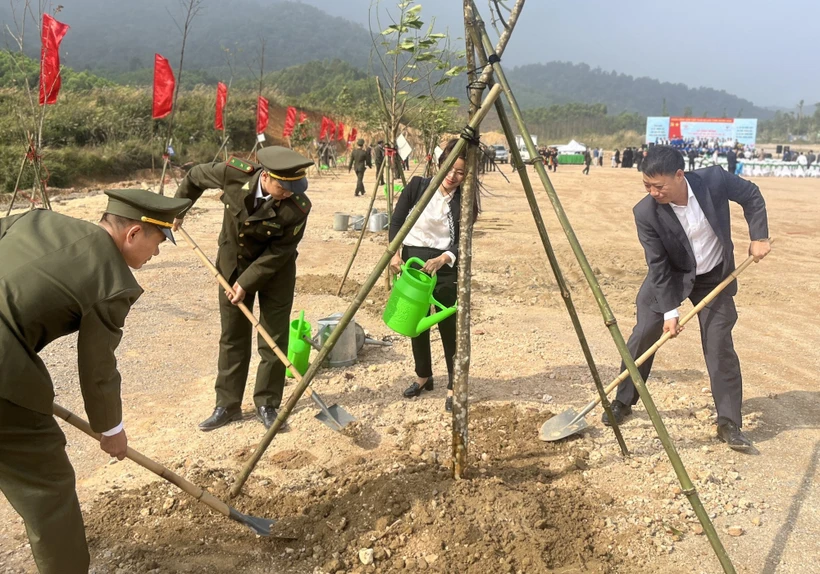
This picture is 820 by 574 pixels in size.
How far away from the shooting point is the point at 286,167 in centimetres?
346

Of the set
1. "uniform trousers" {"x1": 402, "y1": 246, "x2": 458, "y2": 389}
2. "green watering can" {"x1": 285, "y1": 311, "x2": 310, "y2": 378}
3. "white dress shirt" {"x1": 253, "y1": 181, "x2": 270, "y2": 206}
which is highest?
"white dress shirt" {"x1": 253, "y1": 181, "x2": 270, "y2": 206}

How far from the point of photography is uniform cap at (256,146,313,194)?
3480mm

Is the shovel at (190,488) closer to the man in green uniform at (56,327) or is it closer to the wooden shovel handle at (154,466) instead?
the wooden shovel handle at (154,466)

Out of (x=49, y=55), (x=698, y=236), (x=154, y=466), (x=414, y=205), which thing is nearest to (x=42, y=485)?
(x=154, y=466)

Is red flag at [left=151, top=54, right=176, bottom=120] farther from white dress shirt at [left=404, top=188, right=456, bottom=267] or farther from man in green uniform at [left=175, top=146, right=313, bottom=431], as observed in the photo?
white dress shirt at [left=404, top=188, right=456, bottom=267]

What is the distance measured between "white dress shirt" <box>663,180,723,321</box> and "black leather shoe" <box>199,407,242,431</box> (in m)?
2.85

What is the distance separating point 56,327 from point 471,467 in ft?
7.34

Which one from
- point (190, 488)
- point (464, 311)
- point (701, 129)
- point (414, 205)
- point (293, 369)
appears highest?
point (701, 129)

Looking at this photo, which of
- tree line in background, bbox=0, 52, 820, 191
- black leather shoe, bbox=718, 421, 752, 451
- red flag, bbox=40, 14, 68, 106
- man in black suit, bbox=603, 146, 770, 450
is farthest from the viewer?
tree line in background, bbox=0, 52, 820, 191

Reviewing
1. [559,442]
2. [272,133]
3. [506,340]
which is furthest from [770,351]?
[272,133]

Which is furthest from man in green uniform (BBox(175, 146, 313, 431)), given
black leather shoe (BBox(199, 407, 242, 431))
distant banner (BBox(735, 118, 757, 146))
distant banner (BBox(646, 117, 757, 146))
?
distant banner (BBox(735, 118, 757, 146))

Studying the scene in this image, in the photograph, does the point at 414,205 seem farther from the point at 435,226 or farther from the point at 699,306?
the point at 699,306

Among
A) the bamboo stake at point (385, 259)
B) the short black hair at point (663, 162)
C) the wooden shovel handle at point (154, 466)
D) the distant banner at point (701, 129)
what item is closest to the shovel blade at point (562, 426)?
the short black hair at point (663, 162)

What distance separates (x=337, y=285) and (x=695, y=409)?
170 inches
